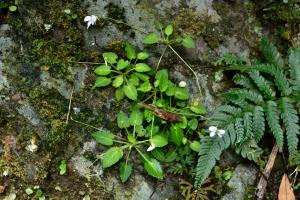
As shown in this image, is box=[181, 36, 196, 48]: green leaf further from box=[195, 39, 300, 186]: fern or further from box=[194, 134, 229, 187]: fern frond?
box=[194, 134, 229, 187]: fern frond

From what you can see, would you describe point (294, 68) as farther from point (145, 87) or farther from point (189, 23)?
point (145, 87)

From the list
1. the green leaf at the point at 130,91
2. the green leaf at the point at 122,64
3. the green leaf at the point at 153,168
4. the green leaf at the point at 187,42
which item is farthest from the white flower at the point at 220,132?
the green leaf at the point at 122,64

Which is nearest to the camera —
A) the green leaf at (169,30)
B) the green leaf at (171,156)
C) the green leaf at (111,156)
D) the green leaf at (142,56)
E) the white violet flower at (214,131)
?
the green leaf at (111,156)

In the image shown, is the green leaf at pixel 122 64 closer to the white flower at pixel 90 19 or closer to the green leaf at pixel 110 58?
the green leaf at pixel 110 58

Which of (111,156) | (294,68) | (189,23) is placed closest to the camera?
(111,156)

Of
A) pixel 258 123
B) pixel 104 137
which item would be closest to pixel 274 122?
pixel 258 123

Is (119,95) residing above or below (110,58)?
below

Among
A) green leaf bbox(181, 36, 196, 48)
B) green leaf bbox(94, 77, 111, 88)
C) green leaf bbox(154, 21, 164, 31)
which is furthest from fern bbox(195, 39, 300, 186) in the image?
green leaf bbox(94, 77, 111, 88)
